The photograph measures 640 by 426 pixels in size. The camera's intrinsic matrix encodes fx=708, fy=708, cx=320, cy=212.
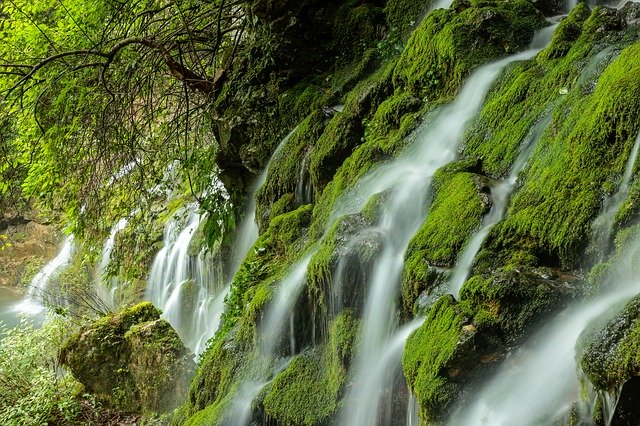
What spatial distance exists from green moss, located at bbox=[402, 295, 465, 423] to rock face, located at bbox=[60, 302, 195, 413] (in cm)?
438

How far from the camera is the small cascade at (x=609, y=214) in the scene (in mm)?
3736

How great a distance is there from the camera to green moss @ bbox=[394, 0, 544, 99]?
6.23 m

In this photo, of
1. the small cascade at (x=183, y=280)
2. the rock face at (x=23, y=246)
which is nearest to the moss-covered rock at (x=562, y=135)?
the small cascade at (x=183, y=280)

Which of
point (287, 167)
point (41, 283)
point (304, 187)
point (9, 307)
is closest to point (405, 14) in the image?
point (287, 167)

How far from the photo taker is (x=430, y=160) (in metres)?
5.58

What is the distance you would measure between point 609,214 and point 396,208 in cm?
163

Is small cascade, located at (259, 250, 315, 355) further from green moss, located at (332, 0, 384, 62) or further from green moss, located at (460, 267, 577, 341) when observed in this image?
green moss, located at (332, 0, 384, 62)

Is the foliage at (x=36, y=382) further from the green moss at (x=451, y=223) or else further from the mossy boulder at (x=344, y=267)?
the green moss at (x=451, y=223)

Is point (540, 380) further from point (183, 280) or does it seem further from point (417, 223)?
point (183, 280)

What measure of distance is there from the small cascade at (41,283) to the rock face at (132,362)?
7.12 meters

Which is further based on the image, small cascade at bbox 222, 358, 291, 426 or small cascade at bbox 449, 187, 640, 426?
small cascade at bbox 222, 358, 291, 426

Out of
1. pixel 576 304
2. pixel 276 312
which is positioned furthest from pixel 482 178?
pixel 276 312

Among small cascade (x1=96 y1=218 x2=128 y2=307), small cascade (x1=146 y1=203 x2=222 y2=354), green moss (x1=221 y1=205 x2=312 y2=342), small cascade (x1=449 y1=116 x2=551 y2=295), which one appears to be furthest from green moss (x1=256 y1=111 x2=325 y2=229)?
small cascade (x1=96 y1=218 x2=128 y2=307)

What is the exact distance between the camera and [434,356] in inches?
145
